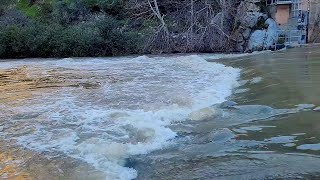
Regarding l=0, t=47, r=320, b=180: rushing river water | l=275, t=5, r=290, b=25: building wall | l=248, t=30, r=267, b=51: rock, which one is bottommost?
l=0, t=47, r=320, b=180: rushing river water

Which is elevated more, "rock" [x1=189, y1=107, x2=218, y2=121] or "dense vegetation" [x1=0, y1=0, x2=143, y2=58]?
"dense vegetation" [x1=0, y1=0, x2=143, y2=58]

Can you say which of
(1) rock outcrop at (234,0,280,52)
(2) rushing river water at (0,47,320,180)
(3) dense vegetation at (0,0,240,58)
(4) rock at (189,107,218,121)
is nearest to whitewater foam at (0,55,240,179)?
(2) rushing river water at (0,47,320,180)

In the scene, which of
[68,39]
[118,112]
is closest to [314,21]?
[68,39]

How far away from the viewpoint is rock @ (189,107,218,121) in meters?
7.02

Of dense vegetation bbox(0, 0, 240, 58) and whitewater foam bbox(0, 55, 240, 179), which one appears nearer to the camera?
whitewater foam bbox(0, 55, 240, 179)

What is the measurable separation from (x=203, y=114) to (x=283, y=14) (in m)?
19.0

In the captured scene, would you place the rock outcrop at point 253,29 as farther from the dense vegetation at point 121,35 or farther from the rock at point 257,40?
the dense vegetation at point 121,35

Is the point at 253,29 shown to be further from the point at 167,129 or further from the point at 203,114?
the point at 167,129

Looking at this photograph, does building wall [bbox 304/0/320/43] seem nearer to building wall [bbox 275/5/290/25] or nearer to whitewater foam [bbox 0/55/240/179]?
building wall [bbox 275/5/290/25]

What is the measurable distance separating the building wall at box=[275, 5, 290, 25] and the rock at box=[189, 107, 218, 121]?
18373mm

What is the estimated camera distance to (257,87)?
9688 mm

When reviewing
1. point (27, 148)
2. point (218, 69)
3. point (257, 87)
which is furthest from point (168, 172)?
point (218, 69)

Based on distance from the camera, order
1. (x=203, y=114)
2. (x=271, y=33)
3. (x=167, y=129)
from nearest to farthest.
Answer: (x=167, y=129)
(x=203, y=114)
(x=271, y=33)

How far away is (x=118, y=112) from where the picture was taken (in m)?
7.62
